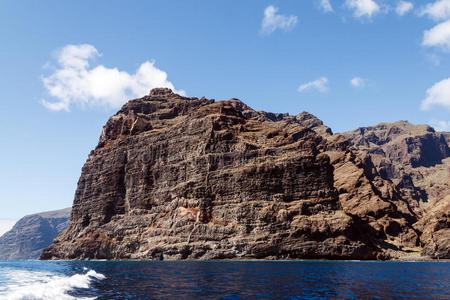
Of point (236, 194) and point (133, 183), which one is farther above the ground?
point (133, 183)

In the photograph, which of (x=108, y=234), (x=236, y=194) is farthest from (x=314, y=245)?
(x=108, y=234)

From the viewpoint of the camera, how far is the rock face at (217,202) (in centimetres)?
12750

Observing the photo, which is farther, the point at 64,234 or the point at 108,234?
the point at 64,234

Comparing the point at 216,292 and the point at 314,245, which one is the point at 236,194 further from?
the point at 216,292

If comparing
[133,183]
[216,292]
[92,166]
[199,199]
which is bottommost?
[216,292]

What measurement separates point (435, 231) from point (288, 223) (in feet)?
211

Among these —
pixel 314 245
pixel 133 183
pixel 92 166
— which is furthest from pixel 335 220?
pixel 92 166

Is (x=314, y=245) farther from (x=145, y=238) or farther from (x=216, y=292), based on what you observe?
(x=216, y=292)

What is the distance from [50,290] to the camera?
114ft

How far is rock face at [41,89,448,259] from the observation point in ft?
418

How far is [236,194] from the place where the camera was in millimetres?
141000

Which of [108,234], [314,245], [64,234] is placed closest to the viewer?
[314,245]

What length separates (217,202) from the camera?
469 ft

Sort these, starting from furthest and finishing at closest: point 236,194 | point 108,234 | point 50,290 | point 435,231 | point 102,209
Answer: point 102,209 < point 108,234 < point 435,231 < point 236,194 < point 50,290
